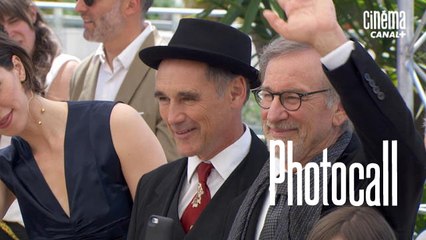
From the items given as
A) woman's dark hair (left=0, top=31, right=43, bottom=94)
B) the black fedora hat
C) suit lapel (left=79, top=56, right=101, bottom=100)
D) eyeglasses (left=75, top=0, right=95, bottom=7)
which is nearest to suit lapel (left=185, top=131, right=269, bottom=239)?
the black fedora hat

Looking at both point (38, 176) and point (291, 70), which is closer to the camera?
point (291, 70)

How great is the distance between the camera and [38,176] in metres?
4.18

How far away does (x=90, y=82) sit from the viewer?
5.30m

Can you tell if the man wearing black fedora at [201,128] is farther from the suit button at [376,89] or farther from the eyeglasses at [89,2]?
the eyeglasses at [89,2]

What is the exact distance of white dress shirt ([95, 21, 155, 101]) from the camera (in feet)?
17.1

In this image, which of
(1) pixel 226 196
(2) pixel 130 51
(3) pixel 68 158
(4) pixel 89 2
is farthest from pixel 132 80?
(1) pixel 226 196

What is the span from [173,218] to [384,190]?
89 centimetres

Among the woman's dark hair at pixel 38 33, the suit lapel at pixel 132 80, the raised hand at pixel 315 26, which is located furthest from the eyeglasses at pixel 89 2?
the raised hand at pixel 315 26

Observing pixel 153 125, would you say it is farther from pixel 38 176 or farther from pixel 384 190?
pixel 384 190

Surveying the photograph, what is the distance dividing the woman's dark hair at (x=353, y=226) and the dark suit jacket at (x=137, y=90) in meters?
1.93

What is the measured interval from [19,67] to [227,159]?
35.4 inches

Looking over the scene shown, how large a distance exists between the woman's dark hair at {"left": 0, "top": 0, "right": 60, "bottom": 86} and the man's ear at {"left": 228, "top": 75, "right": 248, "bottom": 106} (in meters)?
1.59

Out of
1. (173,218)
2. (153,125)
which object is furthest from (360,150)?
(153,125)

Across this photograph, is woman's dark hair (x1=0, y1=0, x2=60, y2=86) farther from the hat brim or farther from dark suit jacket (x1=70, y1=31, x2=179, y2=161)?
the hat brim
